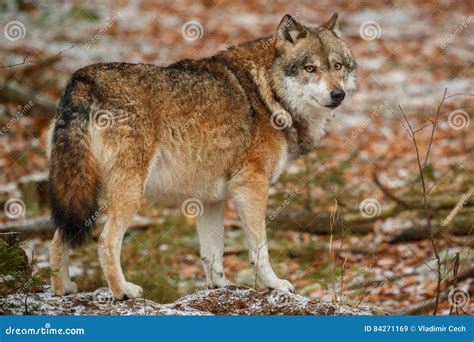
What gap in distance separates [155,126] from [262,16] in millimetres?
11656

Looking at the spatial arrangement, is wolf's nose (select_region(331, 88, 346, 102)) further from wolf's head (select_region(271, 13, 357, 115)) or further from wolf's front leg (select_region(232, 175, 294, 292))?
wolf's front leg (select_region(232, 175, 294, 292))

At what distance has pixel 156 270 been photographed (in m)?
8.36

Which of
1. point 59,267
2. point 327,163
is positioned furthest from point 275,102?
point 327,163

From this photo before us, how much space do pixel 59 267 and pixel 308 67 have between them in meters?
2.49

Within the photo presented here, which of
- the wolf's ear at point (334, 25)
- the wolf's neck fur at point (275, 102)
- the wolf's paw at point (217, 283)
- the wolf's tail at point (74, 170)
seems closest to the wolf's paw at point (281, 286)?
the wolf's paw at point (217, 283)

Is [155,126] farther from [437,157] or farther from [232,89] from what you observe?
[437,157]

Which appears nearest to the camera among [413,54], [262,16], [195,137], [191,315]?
[191,315]

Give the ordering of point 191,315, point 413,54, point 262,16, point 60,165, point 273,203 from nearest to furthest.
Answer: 1. point 191,315
2. point 60,165
3. point 273,203
4. point 413,54
5. point 262,16

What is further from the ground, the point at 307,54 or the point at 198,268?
the point at 307,54

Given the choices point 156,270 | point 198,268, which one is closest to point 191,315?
point 156,270

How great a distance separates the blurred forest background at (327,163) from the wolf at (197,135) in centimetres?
54

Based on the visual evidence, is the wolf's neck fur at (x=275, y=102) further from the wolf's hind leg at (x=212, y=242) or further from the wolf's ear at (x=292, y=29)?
the wolf's hind leg at (x=212, y=242)

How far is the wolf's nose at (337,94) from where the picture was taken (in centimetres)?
613

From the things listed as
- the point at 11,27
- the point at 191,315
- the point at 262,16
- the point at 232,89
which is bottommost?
the point at 191,315
